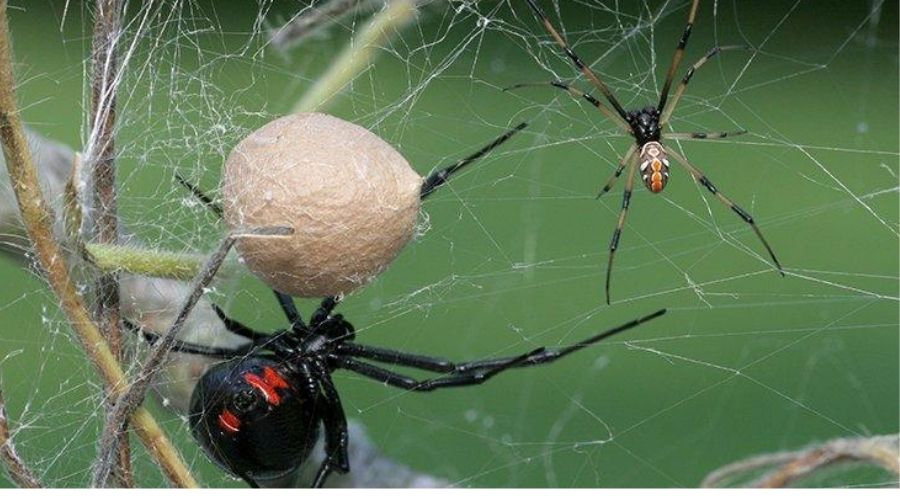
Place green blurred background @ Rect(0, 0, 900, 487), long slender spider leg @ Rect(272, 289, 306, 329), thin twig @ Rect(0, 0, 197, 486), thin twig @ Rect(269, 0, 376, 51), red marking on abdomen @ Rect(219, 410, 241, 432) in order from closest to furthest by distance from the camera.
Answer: thin twig @ Rect(0, 0, 197, 486), thin twig @ Rect(269, 0, 376, 51), red marking on abdomen @ Rect(219, 410, 241, 432), long slender spider leg @ Rect(272, 289, 306, 329), green blurred background @ Rect(0, 0, 900, 487)

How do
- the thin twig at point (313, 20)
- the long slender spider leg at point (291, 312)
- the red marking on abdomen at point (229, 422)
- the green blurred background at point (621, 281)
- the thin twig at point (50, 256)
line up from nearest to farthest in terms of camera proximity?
the thin twig at point (50, 256) → the thin twig at point (313, 20) → the red marking on abdomen at point (229, 422) → the long slender spider leg at point (291, 312) → the green blurred background at point (621, 281)

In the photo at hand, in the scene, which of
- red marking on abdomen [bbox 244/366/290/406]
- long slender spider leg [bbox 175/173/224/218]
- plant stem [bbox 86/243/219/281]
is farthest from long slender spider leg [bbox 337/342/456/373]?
plant stem [bbox 86/243/219/281]

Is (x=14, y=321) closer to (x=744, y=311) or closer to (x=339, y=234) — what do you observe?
(x=339, y=234)

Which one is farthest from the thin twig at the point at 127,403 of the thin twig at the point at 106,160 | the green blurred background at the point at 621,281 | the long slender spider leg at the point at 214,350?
Result: the green blurred background at the point at 621,281

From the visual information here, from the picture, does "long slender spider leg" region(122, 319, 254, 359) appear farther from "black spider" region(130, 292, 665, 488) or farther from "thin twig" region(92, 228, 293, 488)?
"thin twig" region(92, 228, 293, 488)

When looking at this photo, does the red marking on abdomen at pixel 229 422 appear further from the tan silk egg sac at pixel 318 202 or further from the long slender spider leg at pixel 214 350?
the tan silk egg sac at pixel 318 202

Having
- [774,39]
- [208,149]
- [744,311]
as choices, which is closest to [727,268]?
[744,311]
